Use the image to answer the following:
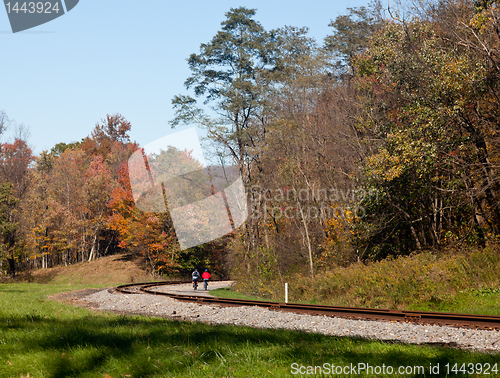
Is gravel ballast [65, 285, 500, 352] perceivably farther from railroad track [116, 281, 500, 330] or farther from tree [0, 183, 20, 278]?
tree [0, 183, 20, 278]

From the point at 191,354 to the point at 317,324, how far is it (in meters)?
6.15

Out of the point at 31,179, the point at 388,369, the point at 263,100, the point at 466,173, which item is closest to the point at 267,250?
the point at 466,173

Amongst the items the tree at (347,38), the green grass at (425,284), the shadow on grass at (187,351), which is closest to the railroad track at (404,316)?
the green grass at (425,284)

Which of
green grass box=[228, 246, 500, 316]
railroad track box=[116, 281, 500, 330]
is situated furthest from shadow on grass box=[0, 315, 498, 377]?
green grass box=[228, 246, 500, 316]

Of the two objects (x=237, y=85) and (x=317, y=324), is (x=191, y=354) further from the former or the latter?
(x=237, y=85)

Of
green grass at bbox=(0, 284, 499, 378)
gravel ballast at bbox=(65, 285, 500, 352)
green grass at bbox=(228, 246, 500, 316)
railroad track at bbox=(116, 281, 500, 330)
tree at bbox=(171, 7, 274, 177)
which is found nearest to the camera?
green grass at bbox=(0, 284, 499, 378)

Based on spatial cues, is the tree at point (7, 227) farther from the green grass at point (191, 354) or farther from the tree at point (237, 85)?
the green grass at point (191, 354)

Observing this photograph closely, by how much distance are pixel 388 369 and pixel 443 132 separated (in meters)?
14.0

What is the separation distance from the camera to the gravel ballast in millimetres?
8508

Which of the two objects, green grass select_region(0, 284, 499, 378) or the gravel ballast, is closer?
green grass select_region(0, 284, 499, 378)

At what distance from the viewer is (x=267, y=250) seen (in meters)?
28.0

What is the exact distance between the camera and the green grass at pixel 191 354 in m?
5.60

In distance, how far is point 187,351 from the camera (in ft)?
21.0

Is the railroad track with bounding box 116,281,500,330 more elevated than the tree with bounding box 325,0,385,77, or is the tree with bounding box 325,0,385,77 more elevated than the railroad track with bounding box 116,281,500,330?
the tree with bounding box 325,0,385,77
